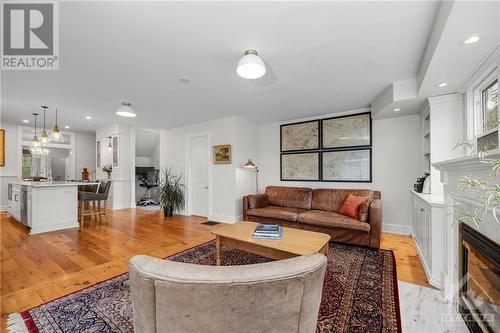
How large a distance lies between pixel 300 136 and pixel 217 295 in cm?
446

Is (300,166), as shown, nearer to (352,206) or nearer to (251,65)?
(352,206)

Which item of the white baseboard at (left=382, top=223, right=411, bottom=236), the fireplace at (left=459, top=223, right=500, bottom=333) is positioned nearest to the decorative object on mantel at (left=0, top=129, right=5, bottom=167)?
the fireplace at (left=459, top=223, right=500, bottom=333)

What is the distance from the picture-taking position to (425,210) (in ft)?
7.79

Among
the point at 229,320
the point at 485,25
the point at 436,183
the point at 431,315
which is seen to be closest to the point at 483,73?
the point at 485,25

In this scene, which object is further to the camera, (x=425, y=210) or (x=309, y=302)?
(x=425, y=210)

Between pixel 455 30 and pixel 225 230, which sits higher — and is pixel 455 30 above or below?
above

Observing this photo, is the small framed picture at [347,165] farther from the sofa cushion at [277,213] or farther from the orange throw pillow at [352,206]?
the sofa cushion at [277,213]

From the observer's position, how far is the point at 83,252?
112 inches

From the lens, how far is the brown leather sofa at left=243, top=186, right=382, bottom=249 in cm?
302

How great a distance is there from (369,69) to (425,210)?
69.7 inches

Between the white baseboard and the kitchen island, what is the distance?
5.96 metres

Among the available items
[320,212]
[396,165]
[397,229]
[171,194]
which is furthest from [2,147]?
[397,229]

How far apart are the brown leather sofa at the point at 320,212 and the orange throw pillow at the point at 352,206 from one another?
0.26 ft

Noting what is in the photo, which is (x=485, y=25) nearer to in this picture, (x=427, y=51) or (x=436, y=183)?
(x=427, y=51)
